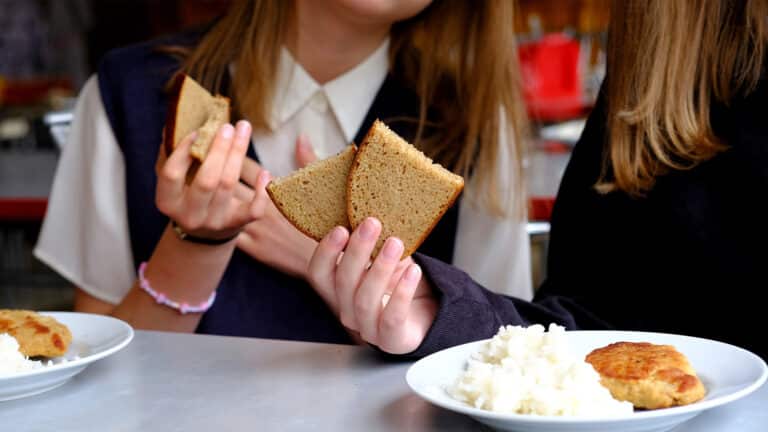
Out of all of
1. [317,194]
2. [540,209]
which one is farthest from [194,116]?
[540,209]

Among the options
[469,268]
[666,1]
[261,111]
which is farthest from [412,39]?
[666,1]

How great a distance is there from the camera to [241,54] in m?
1.79

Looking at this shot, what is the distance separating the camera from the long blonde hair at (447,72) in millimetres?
1725

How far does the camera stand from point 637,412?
0.76 m

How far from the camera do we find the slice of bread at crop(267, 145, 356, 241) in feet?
3.45

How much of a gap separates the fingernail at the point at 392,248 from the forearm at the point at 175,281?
62cm

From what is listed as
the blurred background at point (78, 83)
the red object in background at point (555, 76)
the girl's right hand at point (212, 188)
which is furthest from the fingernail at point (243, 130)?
the red object in background at point (555, 76)

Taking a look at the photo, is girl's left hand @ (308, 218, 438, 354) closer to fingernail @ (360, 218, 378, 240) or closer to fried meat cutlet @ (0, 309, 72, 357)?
fingernail @ (360, 218, 378, 240)

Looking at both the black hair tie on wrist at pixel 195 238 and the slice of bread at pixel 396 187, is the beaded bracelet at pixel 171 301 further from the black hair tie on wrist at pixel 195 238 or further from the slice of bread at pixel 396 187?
the slice of bread at pixel 396 187

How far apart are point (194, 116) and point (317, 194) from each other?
490 mm

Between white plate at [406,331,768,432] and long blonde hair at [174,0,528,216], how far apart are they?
79 centimetres

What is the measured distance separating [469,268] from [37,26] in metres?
7.91

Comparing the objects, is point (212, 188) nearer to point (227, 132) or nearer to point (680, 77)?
point (227, 132)

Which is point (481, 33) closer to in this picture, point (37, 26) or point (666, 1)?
point (666, 1)
